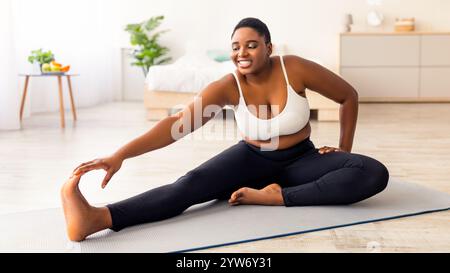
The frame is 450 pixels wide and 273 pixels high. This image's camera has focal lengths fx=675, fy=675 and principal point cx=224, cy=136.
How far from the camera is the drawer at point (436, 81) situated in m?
7.03

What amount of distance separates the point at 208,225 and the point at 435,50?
5.36m

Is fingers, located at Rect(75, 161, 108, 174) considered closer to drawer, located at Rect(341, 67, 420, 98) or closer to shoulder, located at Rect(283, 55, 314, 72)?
shoulder, located at Rect(283, 55, 314, 72)

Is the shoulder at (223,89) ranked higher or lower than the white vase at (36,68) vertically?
higher

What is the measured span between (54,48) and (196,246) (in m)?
4.67

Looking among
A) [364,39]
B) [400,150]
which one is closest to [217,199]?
[400,150]

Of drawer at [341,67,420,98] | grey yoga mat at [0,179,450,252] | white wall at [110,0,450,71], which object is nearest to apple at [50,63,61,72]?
white wall at [110,0,450,71]

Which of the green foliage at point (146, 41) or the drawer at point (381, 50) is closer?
the drawer at point (381, 50)

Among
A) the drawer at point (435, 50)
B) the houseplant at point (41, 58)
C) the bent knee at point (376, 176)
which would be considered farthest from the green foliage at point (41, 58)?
the drawer at point (435, 50)

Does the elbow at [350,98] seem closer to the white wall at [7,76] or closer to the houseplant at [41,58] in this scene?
the white wall at [7,76]

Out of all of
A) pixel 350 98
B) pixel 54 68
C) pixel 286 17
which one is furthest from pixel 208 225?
pixel 286 17

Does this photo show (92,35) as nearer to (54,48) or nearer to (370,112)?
(54,48)

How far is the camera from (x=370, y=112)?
6.14 metres

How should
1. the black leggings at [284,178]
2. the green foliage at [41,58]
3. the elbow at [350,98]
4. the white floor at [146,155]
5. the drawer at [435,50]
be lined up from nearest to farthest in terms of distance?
the black leggings at [284,178] → the elbow at [350,98] → the white floor at [146,155] → the green foliage at [41,58] → the drawer at [435,50]

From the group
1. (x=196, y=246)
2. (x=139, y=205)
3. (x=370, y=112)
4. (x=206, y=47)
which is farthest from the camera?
(x=206, y=47)
